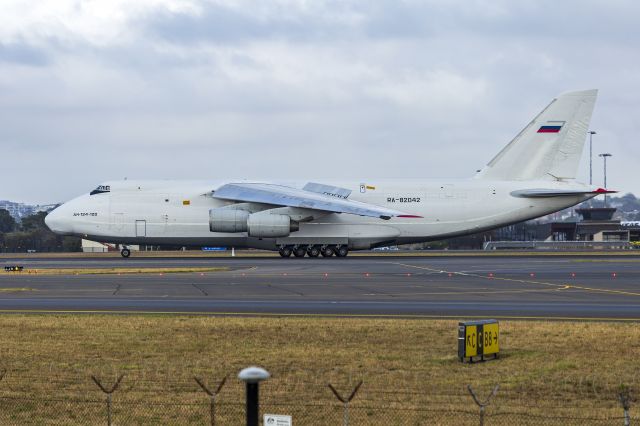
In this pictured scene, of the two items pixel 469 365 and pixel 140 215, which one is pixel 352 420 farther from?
pixel 140 215

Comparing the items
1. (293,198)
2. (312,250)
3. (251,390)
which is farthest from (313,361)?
(312,250)

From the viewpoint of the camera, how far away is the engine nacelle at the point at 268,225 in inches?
2418

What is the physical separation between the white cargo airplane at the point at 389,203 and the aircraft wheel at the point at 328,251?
Answer: 10 centimetres

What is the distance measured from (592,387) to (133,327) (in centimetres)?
1301

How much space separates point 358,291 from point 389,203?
2881 centimetres

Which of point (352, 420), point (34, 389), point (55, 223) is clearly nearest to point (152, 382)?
point (34, 389)

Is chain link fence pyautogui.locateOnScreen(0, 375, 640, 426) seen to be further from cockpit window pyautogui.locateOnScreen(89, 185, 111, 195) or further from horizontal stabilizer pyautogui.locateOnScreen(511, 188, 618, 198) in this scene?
cockpit window pyautogui.locateOnScreen(89, 185, 111, 195)

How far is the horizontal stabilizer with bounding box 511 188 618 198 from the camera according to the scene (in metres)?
62.1

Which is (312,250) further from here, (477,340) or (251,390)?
(251,390)

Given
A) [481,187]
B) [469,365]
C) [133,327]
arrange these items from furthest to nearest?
[481,187], [133,327], [469,365]

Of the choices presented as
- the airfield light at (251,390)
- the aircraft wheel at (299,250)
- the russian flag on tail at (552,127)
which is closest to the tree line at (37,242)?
the aircraft wheel at (299,250)

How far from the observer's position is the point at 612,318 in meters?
26.0

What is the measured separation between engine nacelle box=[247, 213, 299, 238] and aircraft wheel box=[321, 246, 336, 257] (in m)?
3.83

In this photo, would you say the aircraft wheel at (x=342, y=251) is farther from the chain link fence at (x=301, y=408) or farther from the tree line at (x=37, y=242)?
the tree line at (x=37, y=242)
